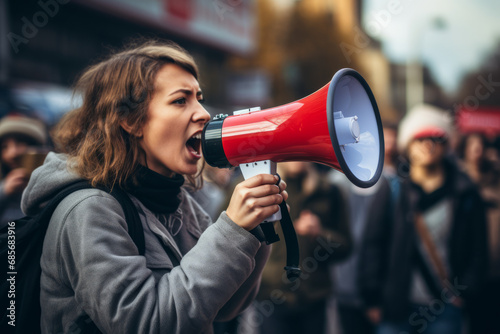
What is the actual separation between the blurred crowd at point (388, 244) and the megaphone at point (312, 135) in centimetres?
165

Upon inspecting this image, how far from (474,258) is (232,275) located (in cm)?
266

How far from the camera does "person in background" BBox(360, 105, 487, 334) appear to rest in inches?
124

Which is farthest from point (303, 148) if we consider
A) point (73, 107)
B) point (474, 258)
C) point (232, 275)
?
point (474, 258)

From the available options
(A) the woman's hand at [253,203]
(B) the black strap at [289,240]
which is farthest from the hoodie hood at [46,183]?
(B) the black strap at [289,240]

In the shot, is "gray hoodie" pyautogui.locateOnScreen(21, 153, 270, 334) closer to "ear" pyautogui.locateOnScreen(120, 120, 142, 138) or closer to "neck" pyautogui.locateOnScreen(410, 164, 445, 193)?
"ear" pyautogui.locateOnScreen(120, 120, 142, 138)

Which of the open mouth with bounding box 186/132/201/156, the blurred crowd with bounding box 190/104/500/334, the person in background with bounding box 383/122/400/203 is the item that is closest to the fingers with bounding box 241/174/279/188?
the open mouth with bounding box 186/132/201/156

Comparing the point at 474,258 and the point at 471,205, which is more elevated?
the point at 471,205

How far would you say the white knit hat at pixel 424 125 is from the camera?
342 cm

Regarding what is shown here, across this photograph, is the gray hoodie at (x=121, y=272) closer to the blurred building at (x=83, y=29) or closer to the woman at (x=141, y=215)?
the woman at (x=141, y=215)

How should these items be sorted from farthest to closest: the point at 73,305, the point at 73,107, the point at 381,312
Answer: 1. the point at 381,312
2. the point at 73,107
3. the point at 73,305

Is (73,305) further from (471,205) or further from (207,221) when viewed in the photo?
(471,205)

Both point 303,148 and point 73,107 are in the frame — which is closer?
point 303,148

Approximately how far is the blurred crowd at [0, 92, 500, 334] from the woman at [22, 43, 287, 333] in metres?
1.56

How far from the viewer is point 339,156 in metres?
1.32
